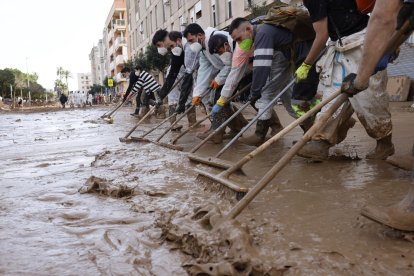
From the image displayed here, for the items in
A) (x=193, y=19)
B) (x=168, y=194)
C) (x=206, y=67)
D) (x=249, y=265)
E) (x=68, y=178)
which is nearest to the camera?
(x=249, y=265)

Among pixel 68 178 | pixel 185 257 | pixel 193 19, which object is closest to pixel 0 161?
pixel 68 178

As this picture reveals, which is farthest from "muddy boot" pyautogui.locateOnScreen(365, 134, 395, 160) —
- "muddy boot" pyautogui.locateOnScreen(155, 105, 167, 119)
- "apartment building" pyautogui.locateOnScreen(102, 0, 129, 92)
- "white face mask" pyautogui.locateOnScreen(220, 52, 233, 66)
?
"apartment building" pyautogui.locateOnScreen(102, 0, 129, 92)

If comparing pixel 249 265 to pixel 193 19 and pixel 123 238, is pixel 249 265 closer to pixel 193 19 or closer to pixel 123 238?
pixel 123 238

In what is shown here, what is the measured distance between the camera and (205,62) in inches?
214

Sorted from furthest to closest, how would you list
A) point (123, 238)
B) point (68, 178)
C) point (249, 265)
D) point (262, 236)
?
point (68, 178) → point (123, 238) → point (262, 236) → point (249, 265)

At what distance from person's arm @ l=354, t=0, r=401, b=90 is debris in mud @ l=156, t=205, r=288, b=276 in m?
0.97

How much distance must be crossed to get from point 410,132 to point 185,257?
152 inches

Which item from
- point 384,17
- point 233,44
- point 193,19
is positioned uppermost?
point 193,19

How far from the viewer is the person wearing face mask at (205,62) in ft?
16.1

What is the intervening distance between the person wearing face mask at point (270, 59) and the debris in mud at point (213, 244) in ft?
6.74

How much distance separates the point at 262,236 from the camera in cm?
178

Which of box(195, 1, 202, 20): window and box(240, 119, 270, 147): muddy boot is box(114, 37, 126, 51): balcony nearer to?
box(195, 1, 202, 20): window

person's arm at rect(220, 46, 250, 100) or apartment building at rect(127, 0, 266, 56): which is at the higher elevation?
apartment building at rect(127, 0, 266, 56)

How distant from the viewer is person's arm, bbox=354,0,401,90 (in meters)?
1.79
